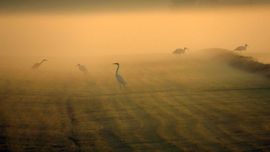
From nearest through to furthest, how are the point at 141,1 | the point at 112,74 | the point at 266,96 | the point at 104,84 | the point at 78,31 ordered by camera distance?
the point at 266,96 → the point at 104,84 → the point at 112,74 → the point at 78,31 → the point at 141,1

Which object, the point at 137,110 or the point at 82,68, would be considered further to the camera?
the point at 82,68

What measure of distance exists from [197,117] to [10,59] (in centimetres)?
1652

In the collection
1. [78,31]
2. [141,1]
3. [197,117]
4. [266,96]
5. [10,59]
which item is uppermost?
[141,1]

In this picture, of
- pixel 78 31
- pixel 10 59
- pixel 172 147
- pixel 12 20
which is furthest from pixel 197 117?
pixel 12 20

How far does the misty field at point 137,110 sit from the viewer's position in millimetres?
14109

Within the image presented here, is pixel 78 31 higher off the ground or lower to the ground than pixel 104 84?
higher

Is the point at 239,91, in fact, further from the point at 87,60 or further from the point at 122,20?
the point at 122,20

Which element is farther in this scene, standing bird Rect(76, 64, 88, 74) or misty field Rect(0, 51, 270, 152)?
standing bird Rect(76, 64, 88, 74)

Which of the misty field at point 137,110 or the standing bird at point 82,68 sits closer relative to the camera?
the misty field at point 137,110

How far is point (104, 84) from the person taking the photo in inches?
859

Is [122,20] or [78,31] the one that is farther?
[122,20]

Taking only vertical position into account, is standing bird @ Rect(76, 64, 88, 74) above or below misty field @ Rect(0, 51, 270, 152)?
above

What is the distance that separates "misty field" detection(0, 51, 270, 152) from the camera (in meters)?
14.1

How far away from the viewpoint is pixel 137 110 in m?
17.3
